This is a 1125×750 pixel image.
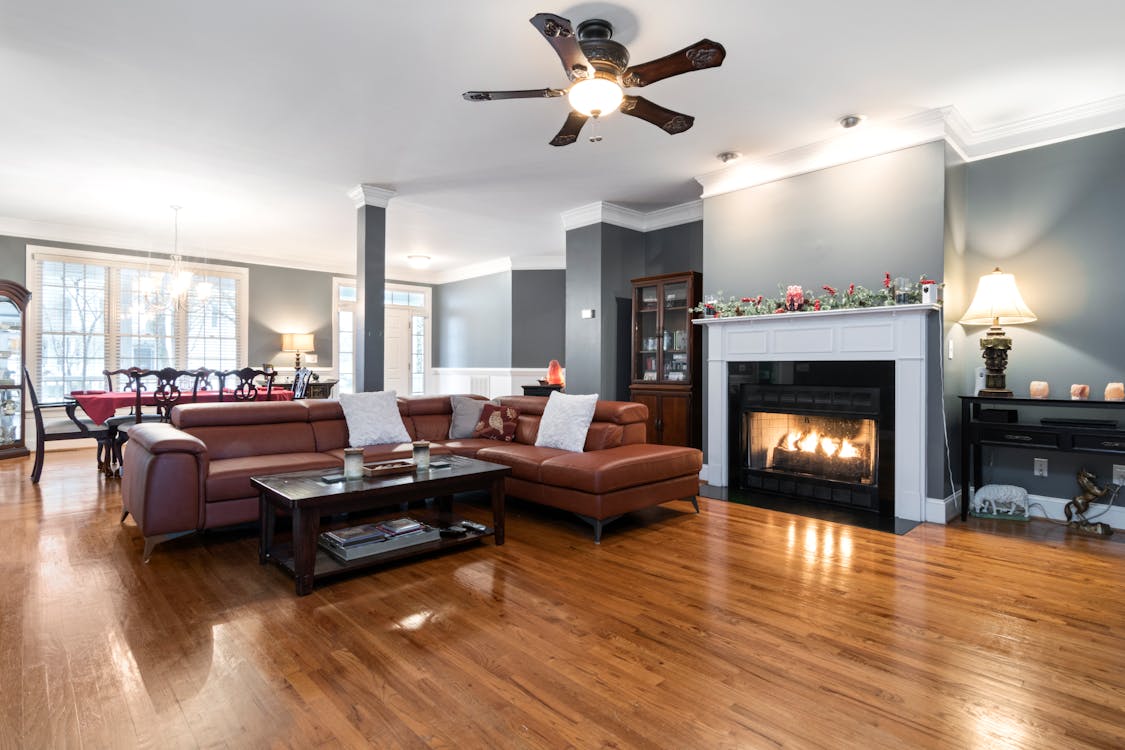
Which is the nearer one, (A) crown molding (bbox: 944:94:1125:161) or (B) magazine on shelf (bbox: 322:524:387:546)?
(B) magazine on shelf (bbox: 322:524:387:546)

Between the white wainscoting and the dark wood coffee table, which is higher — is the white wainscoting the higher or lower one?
the higher one

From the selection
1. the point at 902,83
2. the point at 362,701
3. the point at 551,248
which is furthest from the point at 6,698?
the point at 551,248

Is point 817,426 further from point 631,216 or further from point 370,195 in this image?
point 370,195

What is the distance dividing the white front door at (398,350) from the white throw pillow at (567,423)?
622 centimetres

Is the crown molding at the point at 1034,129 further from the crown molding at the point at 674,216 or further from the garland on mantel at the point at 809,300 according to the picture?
the crown molding at the point at 674,216

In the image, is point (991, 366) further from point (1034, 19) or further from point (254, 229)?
point (254, 229)

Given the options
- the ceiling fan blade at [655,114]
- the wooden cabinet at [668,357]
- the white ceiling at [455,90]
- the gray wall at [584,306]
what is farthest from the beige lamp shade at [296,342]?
the ceiling fan blade at [655,114]

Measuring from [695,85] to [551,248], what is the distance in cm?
510

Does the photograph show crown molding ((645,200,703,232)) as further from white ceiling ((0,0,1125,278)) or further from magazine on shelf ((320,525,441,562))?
magazine on shelf ((320,525,441,562))

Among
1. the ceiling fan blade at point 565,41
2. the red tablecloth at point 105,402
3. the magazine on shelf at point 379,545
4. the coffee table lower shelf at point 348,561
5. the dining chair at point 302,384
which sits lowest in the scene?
the coffee table lower shelf at point 348,561

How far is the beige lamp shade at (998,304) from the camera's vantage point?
3912 millimetres

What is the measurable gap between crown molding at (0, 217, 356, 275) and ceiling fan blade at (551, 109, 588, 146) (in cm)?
670

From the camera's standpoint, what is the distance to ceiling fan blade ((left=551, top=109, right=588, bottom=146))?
3131 millimetres

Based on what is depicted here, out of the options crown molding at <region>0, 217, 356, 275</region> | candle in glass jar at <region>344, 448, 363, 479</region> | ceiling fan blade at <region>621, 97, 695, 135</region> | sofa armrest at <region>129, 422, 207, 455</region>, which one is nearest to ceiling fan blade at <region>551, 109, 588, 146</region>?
ceiling fan blade at <region>621, 97, 695, 135</region>
